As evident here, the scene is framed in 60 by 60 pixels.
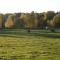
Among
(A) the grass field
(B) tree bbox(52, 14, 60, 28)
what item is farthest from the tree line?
(A) the grass field

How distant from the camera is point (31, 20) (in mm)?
118250

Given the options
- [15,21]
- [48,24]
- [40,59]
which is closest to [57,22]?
[48,24]

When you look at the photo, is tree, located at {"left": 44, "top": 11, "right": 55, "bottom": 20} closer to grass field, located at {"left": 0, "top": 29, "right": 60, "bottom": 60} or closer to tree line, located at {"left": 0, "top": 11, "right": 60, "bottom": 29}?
tree line, located at {"left": 0, "top": 11, "right": 60, "bottom": 29}

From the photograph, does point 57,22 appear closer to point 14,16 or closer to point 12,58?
point 14,16

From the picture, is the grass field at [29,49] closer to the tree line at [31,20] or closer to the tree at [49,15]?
the tree line at [31,20]

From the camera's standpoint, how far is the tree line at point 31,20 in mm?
103169

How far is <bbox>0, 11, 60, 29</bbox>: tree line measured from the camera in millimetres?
103169

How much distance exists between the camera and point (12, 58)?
93.9 ft

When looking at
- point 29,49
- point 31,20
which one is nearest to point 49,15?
point 31,20

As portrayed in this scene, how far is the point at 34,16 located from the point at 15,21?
16831 mm

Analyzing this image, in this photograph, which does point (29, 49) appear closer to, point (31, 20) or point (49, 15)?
point (31, 20)

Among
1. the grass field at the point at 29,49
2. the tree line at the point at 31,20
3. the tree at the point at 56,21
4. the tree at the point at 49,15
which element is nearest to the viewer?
the grass field at the point at 29,49

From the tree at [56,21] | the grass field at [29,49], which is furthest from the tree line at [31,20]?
the grass field at [29,49]

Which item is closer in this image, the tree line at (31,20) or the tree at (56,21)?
the tree at (56,21)
